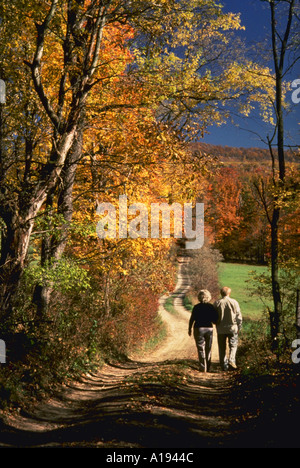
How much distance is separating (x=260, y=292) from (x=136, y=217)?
4.93 metres

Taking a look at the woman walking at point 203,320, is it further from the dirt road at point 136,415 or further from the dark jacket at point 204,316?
the dirt road at point 136,415

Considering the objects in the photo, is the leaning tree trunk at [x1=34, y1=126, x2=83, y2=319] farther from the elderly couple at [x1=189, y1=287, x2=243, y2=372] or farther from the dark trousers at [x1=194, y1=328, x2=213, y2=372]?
the dark trousers at [x1=194, y1=328, x2=213, y2=372]

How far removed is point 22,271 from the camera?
23.5ft

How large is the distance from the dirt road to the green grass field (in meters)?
17.1

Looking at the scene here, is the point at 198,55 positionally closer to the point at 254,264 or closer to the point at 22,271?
the point at 22,271

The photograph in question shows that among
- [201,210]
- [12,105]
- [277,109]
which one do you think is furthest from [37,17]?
[201,210]

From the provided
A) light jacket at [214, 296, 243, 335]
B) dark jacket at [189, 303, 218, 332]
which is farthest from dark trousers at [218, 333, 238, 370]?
dark jacket at [189, 303, 218, 332]

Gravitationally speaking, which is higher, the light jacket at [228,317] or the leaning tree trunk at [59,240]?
the leaning tree trunk at [59,240]

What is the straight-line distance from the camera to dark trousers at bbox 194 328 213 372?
31.0 ft

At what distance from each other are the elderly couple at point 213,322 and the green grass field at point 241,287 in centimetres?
1468

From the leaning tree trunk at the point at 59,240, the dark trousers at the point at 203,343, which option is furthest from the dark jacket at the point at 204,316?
the leaning tree trunk at the point at 59,240

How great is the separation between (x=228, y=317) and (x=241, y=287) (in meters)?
35.6

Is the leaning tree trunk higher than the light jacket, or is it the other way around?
the leaning tree trunk

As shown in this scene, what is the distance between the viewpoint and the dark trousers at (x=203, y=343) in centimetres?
945
